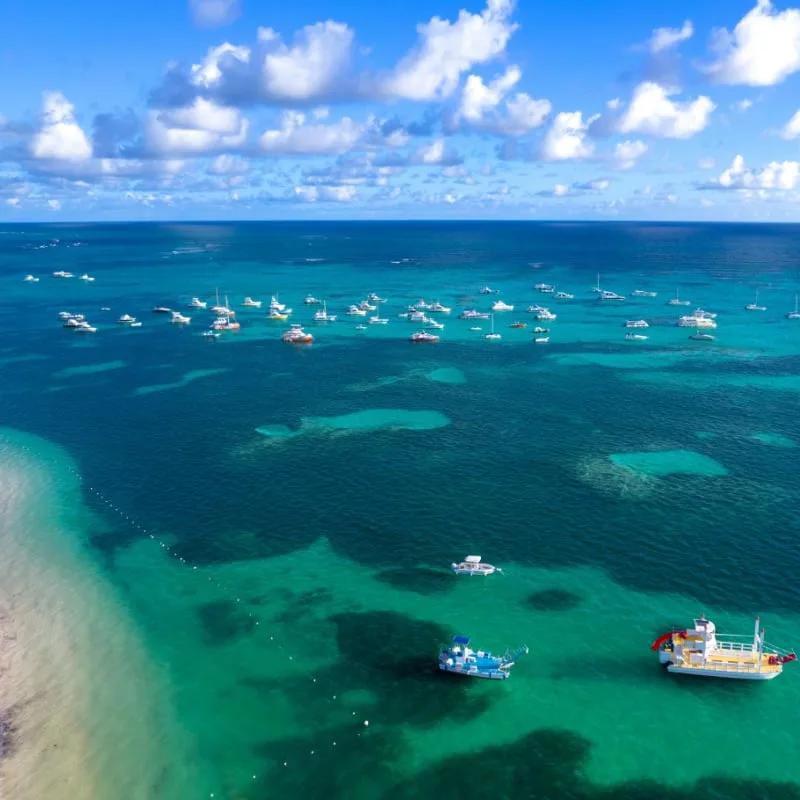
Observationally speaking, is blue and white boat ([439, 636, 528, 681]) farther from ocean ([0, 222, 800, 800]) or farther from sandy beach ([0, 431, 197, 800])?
sandy beach ([0, 431, 197, 800])

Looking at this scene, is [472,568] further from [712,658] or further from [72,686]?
[72,686]

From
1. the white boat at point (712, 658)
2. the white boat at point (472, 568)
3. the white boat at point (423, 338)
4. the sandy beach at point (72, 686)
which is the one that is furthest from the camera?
the white boat at point (423, 338)

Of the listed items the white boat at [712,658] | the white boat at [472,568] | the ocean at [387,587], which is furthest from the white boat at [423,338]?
the white boat at [712,658]

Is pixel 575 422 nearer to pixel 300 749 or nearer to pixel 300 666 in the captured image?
pixel 300 666

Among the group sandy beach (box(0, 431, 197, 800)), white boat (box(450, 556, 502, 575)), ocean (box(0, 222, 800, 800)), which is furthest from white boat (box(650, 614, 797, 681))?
sandy beach (box(0, 431, 197, 800))

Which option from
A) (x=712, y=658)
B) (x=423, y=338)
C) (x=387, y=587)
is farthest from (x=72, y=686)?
(x=423, y=338)

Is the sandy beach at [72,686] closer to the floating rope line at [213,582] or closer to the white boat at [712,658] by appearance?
the floating rope line at [213,582]

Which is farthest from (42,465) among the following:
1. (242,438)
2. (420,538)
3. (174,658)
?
(420,538)
